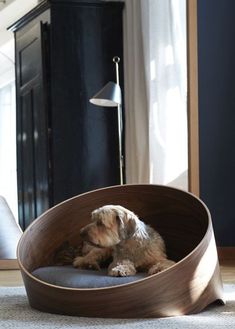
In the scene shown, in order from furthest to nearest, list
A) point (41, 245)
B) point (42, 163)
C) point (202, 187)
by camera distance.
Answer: point (202, 187) → point (42, 163) → point (41, 245)

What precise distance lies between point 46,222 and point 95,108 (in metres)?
0.87

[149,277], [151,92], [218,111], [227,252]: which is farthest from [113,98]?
[149,277]

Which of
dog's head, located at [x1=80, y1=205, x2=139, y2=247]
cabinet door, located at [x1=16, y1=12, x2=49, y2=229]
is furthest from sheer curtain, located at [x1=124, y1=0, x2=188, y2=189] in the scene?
dog's head, located at [x1=80, y1=205, x2=139, y2=247]

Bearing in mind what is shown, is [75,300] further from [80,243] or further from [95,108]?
[95,108]

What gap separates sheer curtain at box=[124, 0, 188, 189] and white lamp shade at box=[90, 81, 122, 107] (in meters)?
0.06

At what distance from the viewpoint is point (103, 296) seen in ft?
7.28

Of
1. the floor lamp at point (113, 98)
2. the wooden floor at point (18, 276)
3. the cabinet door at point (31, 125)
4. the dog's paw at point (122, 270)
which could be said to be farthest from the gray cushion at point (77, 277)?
the floor lamp at point (113, 98)

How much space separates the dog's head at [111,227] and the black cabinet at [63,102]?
887 mm

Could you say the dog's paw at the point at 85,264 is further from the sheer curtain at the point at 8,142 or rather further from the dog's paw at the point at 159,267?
the sheer curtain at the point at 8,142

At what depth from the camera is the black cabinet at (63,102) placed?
11.1ft

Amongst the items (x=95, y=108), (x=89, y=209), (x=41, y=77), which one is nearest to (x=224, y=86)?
(x=95, y=108)

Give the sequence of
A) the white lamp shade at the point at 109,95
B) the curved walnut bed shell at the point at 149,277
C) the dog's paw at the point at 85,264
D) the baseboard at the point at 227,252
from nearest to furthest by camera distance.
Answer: the curved walnut bed shell at the point at 149,277, the dog's paw at the point at 85,264, the white lamp shade at the point at 109,95, the baseboard at the point at 227,252

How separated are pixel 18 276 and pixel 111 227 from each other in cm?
115

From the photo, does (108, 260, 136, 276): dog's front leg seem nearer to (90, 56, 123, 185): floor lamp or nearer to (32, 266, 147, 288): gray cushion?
(32, 266, 147, 288): gray cushion
